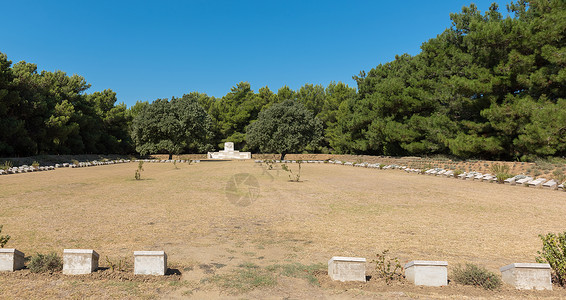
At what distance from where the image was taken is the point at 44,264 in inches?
177

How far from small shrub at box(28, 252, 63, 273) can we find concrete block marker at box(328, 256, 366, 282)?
399cm

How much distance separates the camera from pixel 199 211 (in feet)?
30.5

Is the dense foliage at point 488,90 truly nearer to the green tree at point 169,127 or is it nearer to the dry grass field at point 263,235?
the dry grass field at point 263,235

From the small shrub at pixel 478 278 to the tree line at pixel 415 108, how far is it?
18.0 meters

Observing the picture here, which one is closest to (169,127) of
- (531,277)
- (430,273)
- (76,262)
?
(76,262)

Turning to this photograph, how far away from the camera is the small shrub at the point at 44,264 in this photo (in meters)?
4.48

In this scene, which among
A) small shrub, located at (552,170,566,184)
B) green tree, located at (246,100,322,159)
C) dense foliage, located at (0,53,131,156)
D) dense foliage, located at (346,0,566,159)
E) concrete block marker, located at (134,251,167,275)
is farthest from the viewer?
green tree, located at (246,100,322,159)

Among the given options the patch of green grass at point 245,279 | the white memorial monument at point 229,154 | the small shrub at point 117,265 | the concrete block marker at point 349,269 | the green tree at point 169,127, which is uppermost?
the green tree at point 169,127

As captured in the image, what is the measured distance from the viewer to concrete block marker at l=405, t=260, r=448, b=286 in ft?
13.4

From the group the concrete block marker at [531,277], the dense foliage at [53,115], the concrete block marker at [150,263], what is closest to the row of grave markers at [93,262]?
the concrete block marker at [150,263]

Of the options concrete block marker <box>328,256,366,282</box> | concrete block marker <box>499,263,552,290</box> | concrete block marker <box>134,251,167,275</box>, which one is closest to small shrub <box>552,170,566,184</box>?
concrete block marker <box>499,263,552,290</box>

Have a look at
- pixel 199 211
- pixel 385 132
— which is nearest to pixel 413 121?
pixel 385 132

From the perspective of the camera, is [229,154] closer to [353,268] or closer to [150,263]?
[150,263]

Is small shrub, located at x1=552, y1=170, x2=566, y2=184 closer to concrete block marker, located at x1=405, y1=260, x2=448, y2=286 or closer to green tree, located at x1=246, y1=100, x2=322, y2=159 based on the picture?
concrete block marker, located at x1=405, y1=260, x2=448, y2=286
